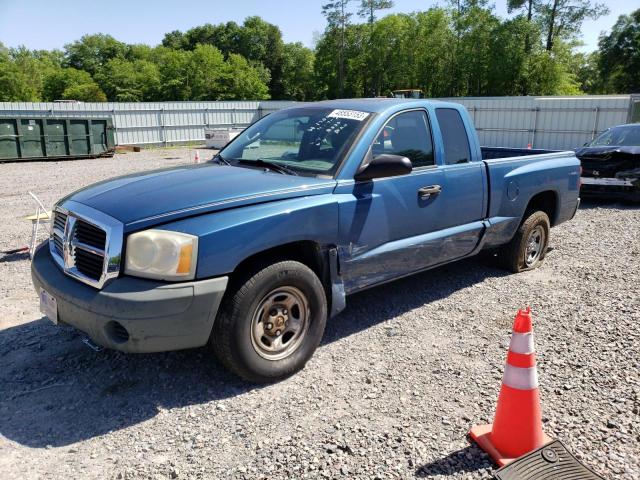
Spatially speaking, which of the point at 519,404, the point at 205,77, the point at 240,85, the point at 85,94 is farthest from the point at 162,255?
the point at 85,94

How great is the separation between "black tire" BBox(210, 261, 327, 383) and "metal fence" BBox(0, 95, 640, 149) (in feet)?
67.0

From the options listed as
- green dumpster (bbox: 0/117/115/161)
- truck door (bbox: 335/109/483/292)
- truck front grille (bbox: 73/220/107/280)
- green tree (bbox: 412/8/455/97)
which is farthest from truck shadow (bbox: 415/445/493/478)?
green tree (bbox: 412/8/455/97)

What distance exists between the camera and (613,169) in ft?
33.6

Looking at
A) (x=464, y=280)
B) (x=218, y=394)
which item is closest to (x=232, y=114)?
(x=464, y=280)

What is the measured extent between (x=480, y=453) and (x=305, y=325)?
139 cm

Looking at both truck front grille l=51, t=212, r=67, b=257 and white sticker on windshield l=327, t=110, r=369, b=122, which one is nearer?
truck front grille l=51, t=212, r=67, b=257

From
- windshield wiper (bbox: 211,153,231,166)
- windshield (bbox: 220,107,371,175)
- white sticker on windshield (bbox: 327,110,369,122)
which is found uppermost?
white sticker on windshield (bbox: 327,110,369,122)

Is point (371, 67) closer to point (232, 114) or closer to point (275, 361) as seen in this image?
point (232, 114)

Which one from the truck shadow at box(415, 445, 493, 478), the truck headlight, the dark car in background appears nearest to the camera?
the truck shadow at box(415, 445, 493, 478)

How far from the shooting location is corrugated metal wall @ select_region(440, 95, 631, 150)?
2039cm

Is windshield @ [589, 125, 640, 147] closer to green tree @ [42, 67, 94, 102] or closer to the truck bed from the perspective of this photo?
the truck bed

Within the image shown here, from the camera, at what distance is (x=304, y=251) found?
368 cm

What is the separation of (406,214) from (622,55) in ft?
212

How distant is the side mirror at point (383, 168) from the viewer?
3732 millimetres
